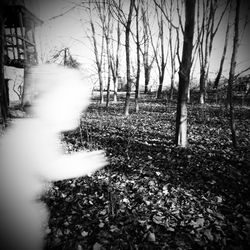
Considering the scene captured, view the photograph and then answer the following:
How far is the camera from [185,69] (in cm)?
438

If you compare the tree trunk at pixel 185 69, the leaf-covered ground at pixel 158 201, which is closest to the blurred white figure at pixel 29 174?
the leaf-covered ground at pixel 158 201

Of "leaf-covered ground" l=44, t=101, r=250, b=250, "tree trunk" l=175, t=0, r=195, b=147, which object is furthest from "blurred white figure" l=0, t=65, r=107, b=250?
"tree trunk" l=175, t=0, r=195, b=147

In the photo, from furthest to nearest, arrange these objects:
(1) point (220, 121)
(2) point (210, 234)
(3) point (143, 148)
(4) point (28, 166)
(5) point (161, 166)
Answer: (1) point (220, 121) < (3) point (143, 148) < (4) point (28, 166) < (5) point (161, 166) < (2) point (210, 234)

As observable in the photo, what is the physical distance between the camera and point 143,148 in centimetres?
497

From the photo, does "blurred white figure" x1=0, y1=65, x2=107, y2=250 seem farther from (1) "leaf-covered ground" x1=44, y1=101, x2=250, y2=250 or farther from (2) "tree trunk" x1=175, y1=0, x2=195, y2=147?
(2) "tree trunk" x1=175, y1=0, x2=195, y2=147

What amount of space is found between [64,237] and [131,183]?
5.14 ft

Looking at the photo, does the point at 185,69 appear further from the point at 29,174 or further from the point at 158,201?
the point at 29,174

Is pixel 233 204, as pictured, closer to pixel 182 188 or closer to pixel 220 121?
pixel 182 188

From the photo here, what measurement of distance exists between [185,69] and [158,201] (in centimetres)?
349

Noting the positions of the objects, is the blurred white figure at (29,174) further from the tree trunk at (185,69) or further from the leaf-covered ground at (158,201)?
the tree trunk at (185,69)

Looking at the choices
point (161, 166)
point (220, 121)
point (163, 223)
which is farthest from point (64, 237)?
point (220, 121)

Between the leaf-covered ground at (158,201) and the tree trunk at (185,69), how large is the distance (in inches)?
19.4

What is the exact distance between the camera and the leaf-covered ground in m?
2.22

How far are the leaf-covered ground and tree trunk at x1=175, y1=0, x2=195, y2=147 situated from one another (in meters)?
0.49
